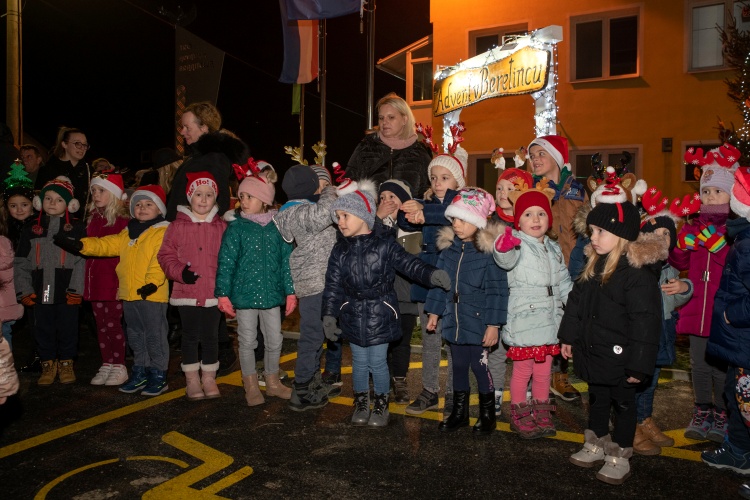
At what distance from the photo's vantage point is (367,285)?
5293mm

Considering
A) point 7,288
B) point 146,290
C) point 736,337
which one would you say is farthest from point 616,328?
point 7,288

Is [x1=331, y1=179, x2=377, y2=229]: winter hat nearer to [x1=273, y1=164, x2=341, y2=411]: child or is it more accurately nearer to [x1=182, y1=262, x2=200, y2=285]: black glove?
[x1=273, y1=164, x2=341, y2=411]: child

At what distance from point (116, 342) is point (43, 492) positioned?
108 inches

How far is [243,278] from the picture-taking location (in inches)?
230

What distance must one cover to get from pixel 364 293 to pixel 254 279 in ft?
3.73

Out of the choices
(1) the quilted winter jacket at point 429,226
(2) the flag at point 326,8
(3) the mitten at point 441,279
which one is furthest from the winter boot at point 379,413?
(2) the flag at point 326,8

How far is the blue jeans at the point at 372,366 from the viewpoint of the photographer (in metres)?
5.31

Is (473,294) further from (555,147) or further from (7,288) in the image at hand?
(7,288)

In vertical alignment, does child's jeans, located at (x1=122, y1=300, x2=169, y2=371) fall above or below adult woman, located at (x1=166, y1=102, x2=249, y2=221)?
below

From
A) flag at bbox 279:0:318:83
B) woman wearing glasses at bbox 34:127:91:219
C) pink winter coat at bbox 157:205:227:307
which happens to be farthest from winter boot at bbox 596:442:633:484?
flag at bbox 279:0:318:83

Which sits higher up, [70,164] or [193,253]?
[70,164]

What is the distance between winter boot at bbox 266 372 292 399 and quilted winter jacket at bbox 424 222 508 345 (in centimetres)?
165

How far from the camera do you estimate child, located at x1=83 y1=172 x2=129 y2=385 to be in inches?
260

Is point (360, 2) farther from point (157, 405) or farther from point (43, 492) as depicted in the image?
point (43, 492)
